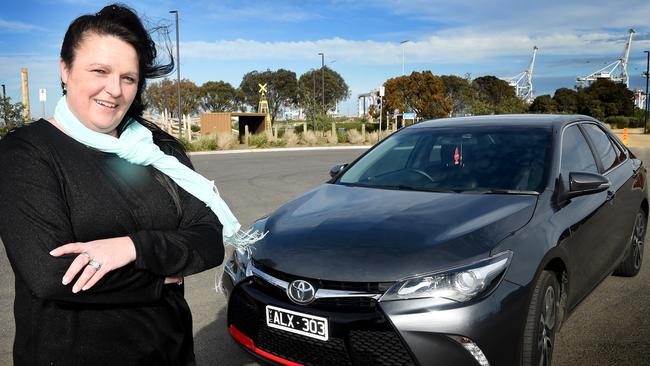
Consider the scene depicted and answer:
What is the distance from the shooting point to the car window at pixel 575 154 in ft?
12.7

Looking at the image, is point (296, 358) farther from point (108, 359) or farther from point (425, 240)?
point (108, 359)

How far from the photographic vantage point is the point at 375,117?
5681cm

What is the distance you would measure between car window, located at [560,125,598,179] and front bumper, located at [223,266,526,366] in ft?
5.07

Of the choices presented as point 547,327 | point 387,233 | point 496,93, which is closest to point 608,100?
point 496,93

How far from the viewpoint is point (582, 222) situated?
353 centimetres

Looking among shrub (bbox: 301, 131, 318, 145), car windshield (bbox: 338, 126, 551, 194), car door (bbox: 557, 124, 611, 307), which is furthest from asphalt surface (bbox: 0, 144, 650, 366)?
shrub (bbox: 301, 131, 318, 145)

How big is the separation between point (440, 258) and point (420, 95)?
48.0 meters

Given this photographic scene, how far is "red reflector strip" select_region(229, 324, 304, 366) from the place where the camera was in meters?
2.78

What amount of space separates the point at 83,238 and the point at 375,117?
56024mm

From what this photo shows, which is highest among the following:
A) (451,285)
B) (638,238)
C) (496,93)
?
(496,93)

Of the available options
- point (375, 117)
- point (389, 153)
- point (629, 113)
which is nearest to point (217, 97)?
point (375, 117)

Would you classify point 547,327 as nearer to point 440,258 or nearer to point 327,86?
point 440,258

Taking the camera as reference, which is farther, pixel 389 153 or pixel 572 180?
pixel 389 153

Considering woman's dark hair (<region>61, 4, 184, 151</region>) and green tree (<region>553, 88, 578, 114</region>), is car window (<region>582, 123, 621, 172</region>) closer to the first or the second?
woman's dark hair (<region>61, 4, 184, 151</region>)
